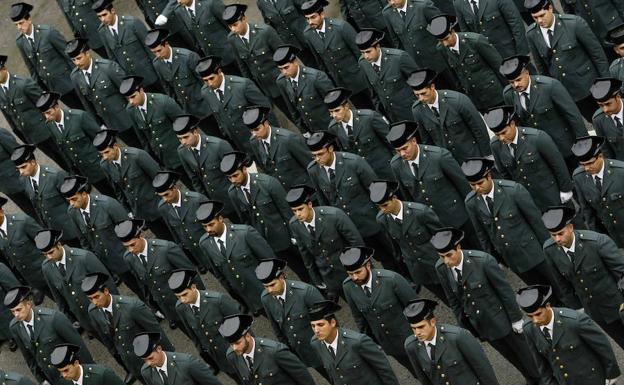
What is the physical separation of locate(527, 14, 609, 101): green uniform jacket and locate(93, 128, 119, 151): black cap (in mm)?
4466

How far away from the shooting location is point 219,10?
62.6 ft

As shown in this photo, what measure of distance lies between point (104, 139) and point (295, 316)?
3.48 metres

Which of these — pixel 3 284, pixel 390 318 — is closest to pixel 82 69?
pixel 3 284

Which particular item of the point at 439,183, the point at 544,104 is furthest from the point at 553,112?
the point at 439,183

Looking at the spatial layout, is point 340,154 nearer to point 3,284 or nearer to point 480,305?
point 480,305

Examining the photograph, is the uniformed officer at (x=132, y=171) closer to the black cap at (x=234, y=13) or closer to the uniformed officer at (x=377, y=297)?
the black cap at (x=234, y=13)

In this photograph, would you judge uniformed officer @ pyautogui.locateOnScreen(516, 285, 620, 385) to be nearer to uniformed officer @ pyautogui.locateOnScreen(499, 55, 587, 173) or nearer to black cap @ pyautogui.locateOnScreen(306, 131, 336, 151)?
uniformed officer @ pyautogui.locateOnScreen(499, 55, 587, 173)

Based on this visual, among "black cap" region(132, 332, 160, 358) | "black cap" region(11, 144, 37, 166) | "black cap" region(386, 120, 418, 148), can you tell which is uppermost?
"black cap" region(386, 120, 418, 148)

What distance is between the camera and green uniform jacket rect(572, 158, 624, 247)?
14.7m

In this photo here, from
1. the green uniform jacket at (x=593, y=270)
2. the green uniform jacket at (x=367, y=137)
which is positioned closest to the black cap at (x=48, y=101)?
the green uniform jacket at (x=367, y=137)

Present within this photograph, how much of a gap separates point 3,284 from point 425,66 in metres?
5.00

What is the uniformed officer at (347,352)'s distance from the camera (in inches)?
566

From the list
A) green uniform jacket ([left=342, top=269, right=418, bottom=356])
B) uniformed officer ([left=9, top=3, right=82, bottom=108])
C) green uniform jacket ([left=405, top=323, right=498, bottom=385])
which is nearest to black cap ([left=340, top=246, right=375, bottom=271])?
green uniform jacket ([left=342, top=269, right=418, bottom=356])

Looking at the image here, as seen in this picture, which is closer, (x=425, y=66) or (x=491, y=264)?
(x=491, y=264)
